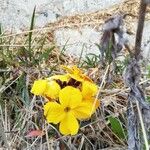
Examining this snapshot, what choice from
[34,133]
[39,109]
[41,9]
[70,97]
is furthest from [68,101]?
[41,9]

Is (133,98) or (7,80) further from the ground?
(133,98)

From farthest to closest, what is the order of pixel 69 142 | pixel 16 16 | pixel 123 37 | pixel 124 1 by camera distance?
pixel 124 1, pixel 16 16, pixel 69 142, pixel 123 37

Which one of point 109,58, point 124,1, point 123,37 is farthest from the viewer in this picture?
point 124,1

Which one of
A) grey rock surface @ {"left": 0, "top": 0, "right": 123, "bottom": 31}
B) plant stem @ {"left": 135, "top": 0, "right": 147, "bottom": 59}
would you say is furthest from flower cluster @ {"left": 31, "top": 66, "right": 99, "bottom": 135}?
grey rock surface @ {"left": 0, "top": 0, "right": 123, "bottom": 31}

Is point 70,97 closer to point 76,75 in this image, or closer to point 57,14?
point 76,75

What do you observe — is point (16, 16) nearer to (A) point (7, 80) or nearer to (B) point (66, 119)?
(A) point (7, 80)

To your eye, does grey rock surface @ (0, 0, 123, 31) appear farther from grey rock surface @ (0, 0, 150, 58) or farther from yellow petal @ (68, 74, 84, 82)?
yellow petal @ (68, 74, 84, 82)

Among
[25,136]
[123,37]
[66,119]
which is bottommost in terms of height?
[25,136]

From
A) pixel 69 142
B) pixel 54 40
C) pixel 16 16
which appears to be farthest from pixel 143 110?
pixel 16 16
